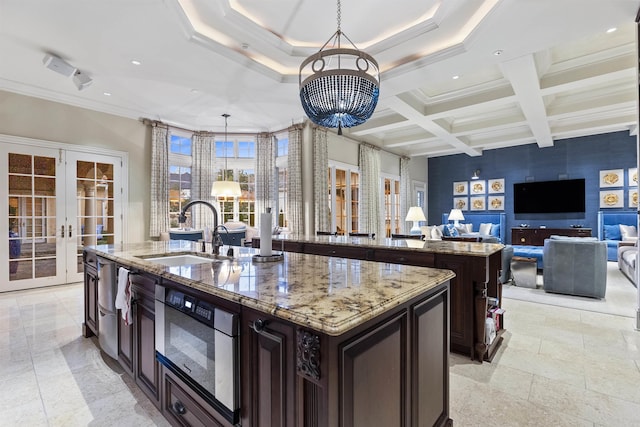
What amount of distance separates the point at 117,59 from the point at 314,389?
4311 millimetres

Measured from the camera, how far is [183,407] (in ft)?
4.91

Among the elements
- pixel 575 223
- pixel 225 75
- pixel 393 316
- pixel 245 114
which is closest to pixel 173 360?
pixel 393 316

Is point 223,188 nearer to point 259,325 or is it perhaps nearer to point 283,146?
point 283,146

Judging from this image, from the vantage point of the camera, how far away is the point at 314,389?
3.02ft

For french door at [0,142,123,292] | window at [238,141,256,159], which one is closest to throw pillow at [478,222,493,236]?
window at [238,141,256,159]

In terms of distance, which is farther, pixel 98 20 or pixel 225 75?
pixel 225 75

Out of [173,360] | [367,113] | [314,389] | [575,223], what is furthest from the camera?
[575,223]

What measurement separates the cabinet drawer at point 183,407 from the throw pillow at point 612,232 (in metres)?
9.42

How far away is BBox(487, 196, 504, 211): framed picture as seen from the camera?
360 inches

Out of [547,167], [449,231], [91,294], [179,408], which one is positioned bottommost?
[179,408]

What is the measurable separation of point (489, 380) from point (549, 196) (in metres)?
8.05

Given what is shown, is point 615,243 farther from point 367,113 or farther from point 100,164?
point 100,164

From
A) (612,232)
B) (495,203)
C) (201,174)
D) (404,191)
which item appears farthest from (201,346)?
(495,203)

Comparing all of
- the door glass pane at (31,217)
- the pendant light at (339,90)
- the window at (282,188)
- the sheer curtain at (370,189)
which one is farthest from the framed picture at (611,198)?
the door glass pane at (31,217)
